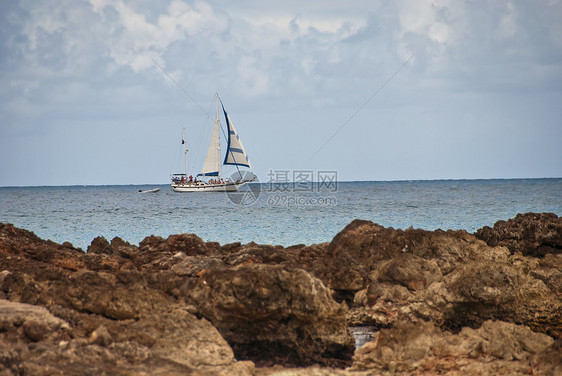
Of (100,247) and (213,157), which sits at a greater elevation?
(213,157)

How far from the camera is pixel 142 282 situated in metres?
6.02

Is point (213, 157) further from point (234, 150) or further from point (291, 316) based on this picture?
point (291, 316)

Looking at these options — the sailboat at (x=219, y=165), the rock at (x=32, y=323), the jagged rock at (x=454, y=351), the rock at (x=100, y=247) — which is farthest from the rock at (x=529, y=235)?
the sailboat at (x=219, y=165)

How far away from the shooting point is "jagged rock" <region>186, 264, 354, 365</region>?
215 inches

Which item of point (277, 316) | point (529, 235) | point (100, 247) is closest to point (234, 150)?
point (100, 247)

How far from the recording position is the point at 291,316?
555cm

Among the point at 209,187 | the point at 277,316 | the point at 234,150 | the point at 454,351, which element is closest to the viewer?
the point at 454,351

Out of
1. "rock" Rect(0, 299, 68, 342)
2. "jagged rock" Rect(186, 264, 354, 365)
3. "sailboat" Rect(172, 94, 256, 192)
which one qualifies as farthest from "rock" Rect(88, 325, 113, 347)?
"sailboat" Rect(172, 94, 256, 192)

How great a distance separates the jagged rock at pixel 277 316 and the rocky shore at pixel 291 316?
0.01 meters

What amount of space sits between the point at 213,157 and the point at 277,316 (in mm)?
51841

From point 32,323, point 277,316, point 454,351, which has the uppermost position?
point 32,323

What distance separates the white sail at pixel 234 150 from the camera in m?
53.9

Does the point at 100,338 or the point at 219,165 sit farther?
the point at 219,165

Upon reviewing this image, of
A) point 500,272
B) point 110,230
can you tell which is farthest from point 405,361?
point 110,230
